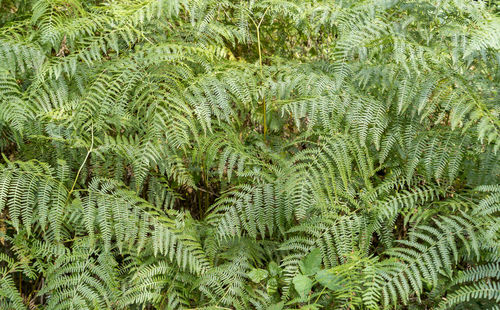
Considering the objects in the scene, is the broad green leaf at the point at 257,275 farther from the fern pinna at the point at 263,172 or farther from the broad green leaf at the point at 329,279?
the broad green leaf at the point at 329,279

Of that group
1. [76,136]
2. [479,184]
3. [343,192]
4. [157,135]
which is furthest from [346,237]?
[76,136]

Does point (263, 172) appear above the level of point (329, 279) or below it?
above

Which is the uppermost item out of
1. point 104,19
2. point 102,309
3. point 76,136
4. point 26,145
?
point 104,19

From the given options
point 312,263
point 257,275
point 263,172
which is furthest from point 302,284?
point 263,172

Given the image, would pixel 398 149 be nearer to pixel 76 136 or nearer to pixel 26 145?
pixel 76 136

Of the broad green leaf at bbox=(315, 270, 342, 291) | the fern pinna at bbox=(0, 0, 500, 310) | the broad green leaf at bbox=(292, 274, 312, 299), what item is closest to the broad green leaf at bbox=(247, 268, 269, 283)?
the fern pinna at bbox=(0, 0, 500, 310)

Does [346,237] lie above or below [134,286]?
above

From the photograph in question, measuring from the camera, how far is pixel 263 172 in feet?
7.11

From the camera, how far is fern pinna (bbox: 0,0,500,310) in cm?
195

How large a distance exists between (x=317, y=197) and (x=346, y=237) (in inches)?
11.7

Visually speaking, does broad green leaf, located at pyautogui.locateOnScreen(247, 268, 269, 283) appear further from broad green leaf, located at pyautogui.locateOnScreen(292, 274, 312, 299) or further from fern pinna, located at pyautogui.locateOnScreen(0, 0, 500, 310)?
broad green leaf, located at pyautogui.locateOnScreen(292, 274, 312, 299)

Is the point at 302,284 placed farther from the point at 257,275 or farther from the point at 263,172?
the point at 263,172

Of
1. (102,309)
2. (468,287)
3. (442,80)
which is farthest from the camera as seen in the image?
(442,80)

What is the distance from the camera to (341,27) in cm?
231
